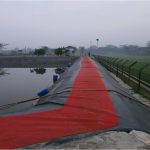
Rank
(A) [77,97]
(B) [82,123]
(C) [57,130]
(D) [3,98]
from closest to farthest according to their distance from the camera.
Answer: (C) [57,130]
(B) [82,123]
(A) [77,97]
(D) [3,98]

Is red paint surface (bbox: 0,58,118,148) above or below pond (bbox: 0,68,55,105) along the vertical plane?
above

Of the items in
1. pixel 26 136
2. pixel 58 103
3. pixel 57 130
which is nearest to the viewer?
pixel 26 136

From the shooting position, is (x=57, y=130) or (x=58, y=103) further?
(x=58, y=103)

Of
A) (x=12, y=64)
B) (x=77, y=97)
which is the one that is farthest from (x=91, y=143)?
(x=12, y=64)

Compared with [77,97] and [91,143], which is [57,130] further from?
[77,97]

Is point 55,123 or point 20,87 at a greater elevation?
point 55,123

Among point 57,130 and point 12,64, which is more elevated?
Result: point 57,130

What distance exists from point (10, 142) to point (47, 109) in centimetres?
188

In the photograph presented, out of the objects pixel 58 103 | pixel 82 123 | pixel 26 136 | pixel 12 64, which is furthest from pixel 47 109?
pixel 12 64

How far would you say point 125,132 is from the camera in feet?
14.4

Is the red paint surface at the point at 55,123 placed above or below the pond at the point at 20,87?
above

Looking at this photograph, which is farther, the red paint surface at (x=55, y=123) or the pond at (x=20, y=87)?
the pond at (x=20, y=87)

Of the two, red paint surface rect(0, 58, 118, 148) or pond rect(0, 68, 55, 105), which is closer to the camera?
red paint surface rect(0, 58, 118, 148)

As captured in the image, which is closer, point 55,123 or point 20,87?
point 55,123
